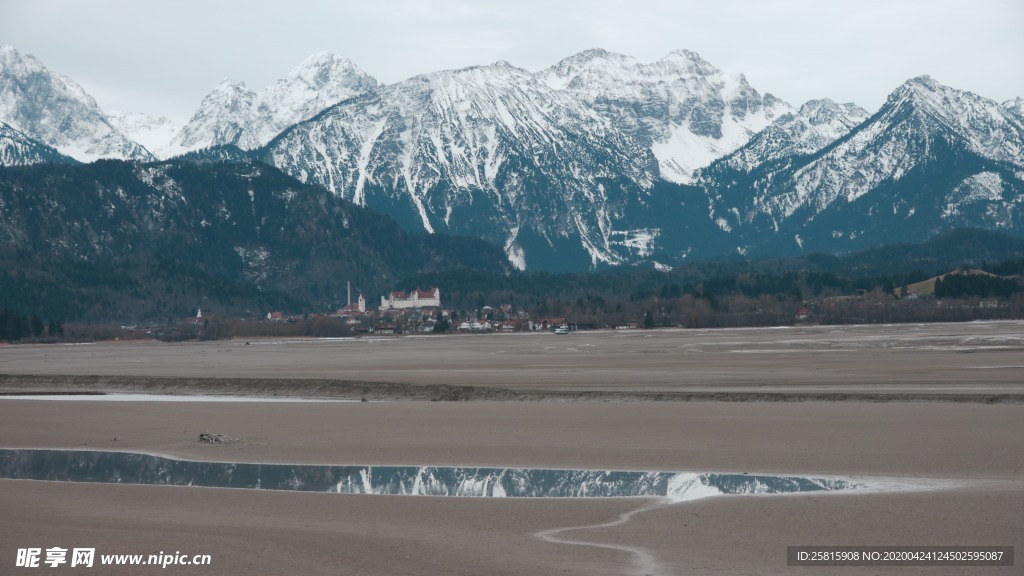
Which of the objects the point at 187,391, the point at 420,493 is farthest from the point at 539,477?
the point at 187,391

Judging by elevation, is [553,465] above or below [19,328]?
below

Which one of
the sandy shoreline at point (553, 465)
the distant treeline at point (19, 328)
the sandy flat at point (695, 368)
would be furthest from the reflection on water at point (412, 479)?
the distant treeline at point (19, 328)

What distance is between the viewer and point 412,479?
77.8 feet

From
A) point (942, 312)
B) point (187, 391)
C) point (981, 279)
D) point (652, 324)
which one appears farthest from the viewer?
point (981, 279)

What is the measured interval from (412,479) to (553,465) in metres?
3.47

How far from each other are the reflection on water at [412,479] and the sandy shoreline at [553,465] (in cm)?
84

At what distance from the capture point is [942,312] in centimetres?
15562

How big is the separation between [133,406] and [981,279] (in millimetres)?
169474

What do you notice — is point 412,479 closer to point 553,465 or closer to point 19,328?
point 553,465

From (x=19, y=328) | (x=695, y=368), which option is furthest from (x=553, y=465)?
(x=19, y=328)

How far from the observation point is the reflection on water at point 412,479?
849 inches

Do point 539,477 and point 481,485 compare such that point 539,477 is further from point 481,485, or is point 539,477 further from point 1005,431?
point 1005,431

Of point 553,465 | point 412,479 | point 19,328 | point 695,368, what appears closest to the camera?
point 412,479

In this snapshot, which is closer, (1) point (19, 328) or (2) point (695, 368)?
(2) point (695, 368)
